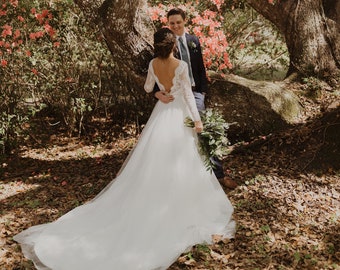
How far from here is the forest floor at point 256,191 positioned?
434cm

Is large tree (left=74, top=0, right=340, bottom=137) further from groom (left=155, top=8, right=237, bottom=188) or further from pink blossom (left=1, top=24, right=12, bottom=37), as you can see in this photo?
pink blossom (left=1, top=24, right=12, bottom=37)

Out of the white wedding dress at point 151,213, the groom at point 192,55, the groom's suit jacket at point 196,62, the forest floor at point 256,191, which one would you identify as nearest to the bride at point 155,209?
the white wedding dress at point 151,213

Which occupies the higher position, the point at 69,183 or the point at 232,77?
the point at 232,77

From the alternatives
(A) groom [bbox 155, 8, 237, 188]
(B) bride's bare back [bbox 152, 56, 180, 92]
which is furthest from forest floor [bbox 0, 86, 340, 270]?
(B) bride's bare back [bbox 152, 56, 180, 92]

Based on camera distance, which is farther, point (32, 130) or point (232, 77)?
point (32, 130)

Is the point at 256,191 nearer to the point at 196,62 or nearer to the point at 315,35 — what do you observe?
the point at 196,62

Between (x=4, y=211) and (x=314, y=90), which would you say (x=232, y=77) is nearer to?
(x=314, y=90)

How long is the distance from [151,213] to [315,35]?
4.95 metres

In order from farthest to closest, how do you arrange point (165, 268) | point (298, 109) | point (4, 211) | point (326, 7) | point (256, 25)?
point (256, 25) < point (326, 7) < point (298, 109) < point (4, 211) < point (165, 268)

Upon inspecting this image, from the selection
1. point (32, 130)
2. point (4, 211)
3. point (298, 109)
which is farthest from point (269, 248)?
point (32, 130)

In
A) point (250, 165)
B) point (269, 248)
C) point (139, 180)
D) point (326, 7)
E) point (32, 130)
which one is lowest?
point (269, 248)

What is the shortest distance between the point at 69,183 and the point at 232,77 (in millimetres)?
3282

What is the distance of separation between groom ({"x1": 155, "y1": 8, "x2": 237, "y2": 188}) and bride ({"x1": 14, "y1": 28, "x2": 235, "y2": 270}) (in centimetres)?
36

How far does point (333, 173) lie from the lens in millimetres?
5625
